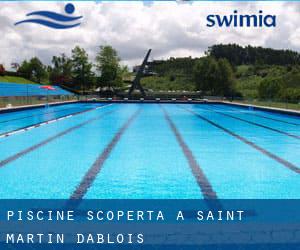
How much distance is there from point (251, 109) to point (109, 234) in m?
26.2

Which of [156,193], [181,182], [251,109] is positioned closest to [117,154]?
[181,182]

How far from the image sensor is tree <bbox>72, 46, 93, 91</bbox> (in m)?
56.2

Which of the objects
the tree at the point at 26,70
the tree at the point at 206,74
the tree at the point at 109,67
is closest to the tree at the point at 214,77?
the tree at the point at 206,74

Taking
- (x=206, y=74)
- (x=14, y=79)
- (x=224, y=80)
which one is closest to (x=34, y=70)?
(x=14, y=79)

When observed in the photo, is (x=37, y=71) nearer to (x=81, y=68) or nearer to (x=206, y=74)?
(x=81, y=68)

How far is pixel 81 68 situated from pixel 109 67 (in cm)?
378

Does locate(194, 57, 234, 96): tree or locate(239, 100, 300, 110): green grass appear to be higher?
locate(194, 57, 234, 96): tree

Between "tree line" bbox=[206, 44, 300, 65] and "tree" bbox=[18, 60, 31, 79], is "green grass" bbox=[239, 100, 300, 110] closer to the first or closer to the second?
"tree" bbox=[18, 60, 31, 79]

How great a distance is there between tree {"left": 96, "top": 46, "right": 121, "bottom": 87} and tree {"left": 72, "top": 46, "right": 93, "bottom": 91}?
4.90ft

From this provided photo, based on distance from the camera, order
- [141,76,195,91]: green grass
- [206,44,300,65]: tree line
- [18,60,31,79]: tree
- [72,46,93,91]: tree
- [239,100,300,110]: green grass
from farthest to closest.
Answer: [206,44,300,65]: tree line, [141,76,195,91]: green grass, [18,60,31,79]: tree, [72,46,93,91]: tree, [239,100,300,110]: green grass

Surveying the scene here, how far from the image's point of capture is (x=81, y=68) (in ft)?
186

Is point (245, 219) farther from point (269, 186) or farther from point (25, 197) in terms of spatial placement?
point (25, 197)

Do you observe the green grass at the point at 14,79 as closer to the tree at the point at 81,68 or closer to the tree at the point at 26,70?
the tree at the point at 26,70

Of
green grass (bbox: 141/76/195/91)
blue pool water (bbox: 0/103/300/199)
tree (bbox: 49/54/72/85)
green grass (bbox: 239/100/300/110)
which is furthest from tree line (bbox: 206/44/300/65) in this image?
blue pool water (bbox: 0/103/300/199)
